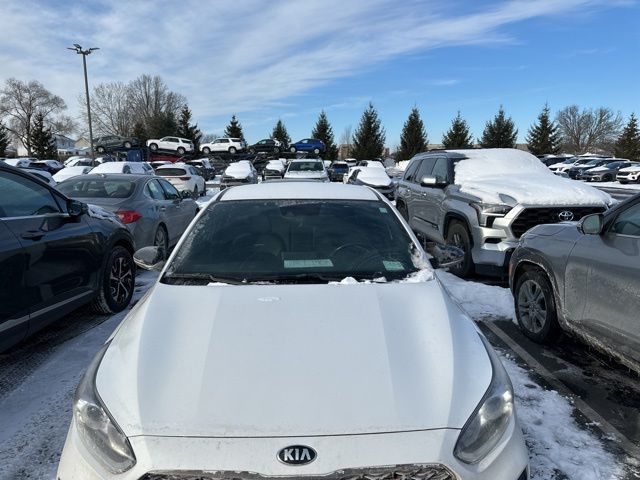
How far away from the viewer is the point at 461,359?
84.6 inches

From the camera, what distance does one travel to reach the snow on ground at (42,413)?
A: 9.27 feet

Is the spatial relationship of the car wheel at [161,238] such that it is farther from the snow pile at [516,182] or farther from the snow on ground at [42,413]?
the snow pile at [516,182]

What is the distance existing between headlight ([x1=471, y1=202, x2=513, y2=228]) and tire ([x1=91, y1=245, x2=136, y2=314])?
4685 millimetres

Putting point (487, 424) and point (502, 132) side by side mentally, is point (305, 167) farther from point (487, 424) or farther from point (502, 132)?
point (502, 132)

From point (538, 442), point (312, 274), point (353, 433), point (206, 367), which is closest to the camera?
point (353, 433)

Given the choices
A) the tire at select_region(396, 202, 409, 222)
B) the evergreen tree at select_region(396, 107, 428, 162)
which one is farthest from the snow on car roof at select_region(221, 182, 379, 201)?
the evergreen tree at select_region(396, 107, 428, 162)

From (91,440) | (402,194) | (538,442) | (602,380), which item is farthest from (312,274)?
(402,194)

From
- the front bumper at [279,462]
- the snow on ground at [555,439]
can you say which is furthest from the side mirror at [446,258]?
the front bumper at [279,462]

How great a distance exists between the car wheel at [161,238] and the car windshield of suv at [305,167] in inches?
456

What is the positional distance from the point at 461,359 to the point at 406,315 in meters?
0.37

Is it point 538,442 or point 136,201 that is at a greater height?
point 136,201

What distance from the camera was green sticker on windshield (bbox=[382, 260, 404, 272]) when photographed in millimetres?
2967

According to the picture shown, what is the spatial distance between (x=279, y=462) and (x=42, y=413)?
2.51 meters

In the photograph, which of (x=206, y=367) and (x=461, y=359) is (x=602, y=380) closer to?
(x=461, y=359)
